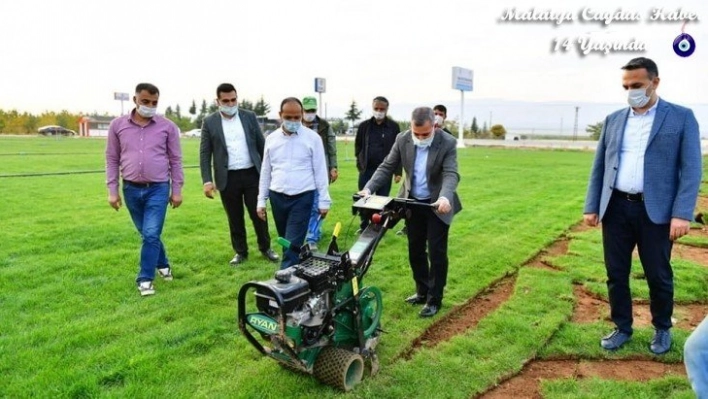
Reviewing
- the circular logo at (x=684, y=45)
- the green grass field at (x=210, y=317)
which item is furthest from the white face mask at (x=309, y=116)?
the circular logo at (x=684, y=45)

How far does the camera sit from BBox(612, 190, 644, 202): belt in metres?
3.96

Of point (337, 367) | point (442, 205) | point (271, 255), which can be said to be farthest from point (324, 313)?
point (271, 255)

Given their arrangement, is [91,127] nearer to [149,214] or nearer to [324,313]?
[149,214]

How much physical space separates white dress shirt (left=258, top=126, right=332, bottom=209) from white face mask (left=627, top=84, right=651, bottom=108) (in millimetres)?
2710

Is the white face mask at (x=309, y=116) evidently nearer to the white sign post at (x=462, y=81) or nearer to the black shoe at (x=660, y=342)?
the black shoe at (x=660, y=342)

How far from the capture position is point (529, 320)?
15.4ft

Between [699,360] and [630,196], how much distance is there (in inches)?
84.2

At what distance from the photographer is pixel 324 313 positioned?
3307 millimetres

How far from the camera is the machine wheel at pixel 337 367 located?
3.33m

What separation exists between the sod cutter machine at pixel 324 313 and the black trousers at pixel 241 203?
2.50 meters

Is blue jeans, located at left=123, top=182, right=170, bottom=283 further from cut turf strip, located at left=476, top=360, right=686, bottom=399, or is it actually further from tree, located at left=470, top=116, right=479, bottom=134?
tree, located at left=470, top=116, right=479, bottom=134

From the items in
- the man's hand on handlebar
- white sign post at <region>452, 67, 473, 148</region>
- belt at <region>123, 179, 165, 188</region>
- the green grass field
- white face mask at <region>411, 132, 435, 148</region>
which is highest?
white sign post at <region>452, 67, 473, 148</region>

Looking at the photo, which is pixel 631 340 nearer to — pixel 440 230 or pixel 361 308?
pixel 440 230

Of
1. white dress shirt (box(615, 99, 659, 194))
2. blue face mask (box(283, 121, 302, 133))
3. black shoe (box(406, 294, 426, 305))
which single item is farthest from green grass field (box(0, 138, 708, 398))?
blue face mask (box(283, 121, 302, 133))
